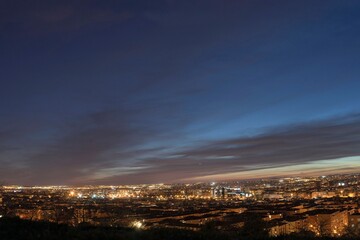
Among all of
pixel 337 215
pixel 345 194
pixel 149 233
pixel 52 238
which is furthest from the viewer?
pixel 345 194

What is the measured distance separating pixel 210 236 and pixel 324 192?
471 feet

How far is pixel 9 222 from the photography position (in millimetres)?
12211

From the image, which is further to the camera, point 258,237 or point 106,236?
point 258,237

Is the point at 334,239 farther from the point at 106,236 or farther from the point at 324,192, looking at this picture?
the point at 324,192

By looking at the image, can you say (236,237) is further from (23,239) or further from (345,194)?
(345,194)

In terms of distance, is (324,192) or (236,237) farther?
(324,192)

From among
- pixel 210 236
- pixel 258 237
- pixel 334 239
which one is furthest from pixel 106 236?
pixel 334 239

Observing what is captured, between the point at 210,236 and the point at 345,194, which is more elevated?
the point at 210,236

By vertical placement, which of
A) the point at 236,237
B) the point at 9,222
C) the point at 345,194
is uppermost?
the point at 9,222

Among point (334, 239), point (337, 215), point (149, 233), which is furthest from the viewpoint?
point (337, 215)

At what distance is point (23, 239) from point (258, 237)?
20.2 ft

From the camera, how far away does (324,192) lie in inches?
5635

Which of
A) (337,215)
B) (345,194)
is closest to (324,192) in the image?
(345,194)

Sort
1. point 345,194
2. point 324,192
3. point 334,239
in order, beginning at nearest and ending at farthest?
point 334,239 → point 345,194 → point 324,192
